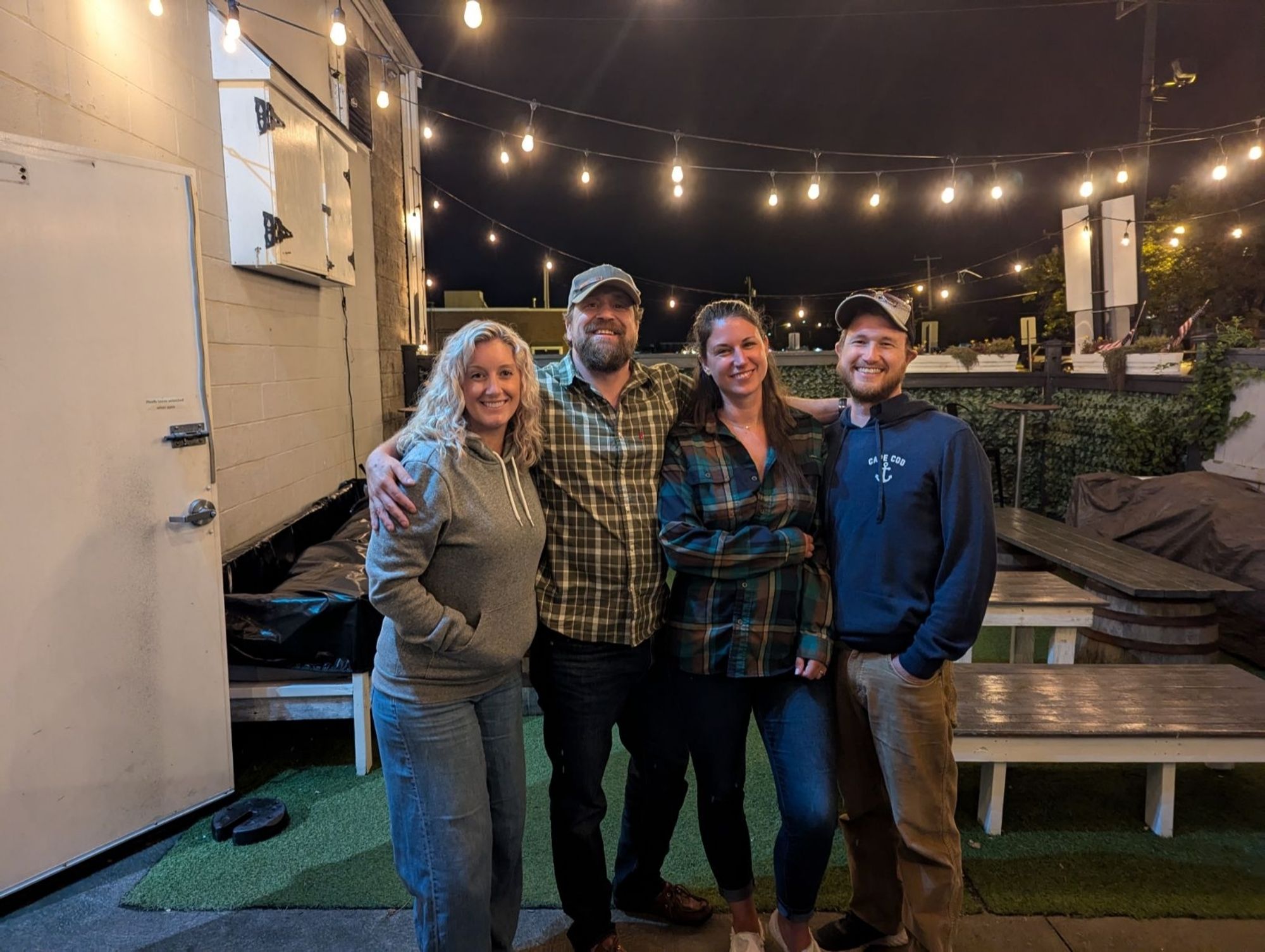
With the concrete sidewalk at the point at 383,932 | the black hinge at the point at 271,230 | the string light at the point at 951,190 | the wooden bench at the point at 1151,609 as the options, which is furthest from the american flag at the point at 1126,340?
the black hinge at the point at 271,230

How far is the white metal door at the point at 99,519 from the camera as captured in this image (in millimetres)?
2312

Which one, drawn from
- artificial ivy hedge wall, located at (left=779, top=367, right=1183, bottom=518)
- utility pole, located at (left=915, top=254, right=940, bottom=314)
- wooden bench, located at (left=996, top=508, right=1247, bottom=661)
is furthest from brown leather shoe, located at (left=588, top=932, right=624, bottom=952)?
utility pole, located at (left=915, top=254, right=940, bottom=314)

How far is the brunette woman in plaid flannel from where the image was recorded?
6.15 ft

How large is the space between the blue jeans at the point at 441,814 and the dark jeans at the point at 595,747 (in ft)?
0.75

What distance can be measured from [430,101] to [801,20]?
4.96 metres

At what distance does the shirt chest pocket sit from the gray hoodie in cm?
44

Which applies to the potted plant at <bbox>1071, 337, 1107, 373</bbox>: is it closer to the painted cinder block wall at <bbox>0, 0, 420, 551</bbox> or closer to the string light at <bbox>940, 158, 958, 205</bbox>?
the string light at <bbox>940, 158, 958, 205</bbox>

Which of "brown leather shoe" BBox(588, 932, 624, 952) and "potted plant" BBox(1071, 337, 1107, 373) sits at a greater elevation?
"potted plant" BBox(1071, 337, 1107, 373)

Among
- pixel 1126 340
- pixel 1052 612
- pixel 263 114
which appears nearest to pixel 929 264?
pixel 1126 340

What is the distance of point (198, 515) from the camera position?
9.24ft

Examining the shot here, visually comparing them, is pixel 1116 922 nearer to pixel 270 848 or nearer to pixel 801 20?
pixel 270 848

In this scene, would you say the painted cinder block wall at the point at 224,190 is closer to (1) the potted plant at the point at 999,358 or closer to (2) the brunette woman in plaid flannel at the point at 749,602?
(2) the brunette woman in plaid flannel at the point at 749,602

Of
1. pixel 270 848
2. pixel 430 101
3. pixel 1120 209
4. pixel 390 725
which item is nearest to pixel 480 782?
pixel 390 725

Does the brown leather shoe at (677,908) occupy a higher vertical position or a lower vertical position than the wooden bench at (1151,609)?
lower
